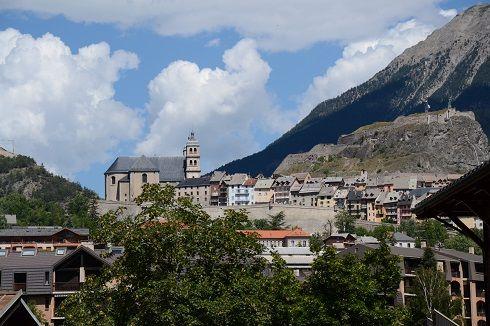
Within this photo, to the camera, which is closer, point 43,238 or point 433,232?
point 43,238

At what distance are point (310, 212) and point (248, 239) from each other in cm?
13575

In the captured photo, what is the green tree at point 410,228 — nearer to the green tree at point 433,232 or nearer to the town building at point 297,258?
the green tree at point 433,232

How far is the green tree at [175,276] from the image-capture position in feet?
105

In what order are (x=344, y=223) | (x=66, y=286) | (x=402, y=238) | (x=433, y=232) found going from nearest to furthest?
(x=66, y=286) → (x=402, y=238) → (x=433, y=232) → (x=344, y=223)

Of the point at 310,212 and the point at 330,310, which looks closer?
the point at 330,310

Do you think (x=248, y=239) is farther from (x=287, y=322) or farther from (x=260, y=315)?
(x=287, y=322)

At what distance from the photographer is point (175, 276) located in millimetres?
33156

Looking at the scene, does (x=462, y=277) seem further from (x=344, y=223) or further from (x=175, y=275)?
(x=344, y=223)

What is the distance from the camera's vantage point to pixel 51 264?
58531 mm

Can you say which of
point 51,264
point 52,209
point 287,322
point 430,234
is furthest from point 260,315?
point 52,209

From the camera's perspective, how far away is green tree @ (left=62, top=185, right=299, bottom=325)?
3212 cm

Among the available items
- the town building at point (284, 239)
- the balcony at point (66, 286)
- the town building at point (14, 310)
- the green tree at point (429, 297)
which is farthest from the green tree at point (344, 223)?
the town building at point (14, 310)

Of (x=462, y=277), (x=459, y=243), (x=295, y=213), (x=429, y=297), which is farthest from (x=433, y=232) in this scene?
(x=429, y=297)

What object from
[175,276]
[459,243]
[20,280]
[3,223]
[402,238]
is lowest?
[459,243]
